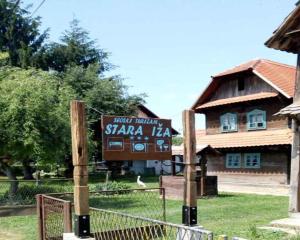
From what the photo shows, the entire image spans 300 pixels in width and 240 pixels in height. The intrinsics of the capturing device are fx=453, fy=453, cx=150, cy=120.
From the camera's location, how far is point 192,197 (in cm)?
778

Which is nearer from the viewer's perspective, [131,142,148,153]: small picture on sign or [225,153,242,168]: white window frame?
[131,142,148,153]: small picture on sign

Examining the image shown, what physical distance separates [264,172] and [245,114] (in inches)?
156

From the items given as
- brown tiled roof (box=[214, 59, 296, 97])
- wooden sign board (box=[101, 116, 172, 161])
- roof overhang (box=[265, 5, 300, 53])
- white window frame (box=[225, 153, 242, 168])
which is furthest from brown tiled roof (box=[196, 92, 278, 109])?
wooden sign board (box=[101, 116, 172, 161])

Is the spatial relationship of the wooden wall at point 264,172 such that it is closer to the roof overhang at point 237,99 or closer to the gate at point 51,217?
the roof overhang at point 237,99

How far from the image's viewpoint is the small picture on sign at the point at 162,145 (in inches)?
365

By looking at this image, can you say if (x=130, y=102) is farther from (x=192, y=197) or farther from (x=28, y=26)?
(x=192, y=197)

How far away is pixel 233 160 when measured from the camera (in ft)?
97.9

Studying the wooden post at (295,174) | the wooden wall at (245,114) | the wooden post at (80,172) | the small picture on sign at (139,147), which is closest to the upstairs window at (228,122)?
the wooden wall at (245,114)

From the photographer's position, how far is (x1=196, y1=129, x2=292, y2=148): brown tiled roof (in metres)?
25.4

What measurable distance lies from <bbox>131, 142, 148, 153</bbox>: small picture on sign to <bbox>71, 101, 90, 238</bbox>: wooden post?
1.61m

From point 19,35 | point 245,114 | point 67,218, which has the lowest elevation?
point 67,218

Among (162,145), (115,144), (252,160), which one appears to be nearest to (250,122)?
(252,160)

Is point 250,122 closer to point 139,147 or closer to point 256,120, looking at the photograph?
point 256,120

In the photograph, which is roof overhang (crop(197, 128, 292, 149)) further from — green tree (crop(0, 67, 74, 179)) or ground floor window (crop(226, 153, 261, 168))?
green tree (crop(0, 67, 74, 179))
